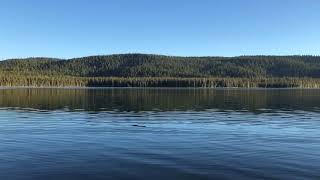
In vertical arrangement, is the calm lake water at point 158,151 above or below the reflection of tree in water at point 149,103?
below

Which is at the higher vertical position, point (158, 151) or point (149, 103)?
point (149, 103)

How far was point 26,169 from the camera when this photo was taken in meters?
30.8

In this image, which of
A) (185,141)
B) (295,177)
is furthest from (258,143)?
(295,177)

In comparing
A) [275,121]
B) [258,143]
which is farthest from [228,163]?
[275,121]

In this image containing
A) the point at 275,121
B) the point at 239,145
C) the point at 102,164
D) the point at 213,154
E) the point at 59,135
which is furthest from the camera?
the point at 275,121

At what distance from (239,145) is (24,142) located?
53.0ft

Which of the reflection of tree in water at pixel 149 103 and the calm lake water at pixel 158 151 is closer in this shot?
the calm lake water at pixel 158 151

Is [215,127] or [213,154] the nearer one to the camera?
[213,154]

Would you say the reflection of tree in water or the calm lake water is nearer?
the calm lake water

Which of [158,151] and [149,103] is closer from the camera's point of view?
[158,151]

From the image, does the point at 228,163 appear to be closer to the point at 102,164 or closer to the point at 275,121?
the point at 102,164

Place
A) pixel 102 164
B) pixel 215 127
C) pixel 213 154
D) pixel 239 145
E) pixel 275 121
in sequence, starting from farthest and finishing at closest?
1. pixel 275 121
2. pixel 215 127
3. pixel 239 145
4. pixel 213 154
5. pixel 102 164

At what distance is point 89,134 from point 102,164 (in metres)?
16.8

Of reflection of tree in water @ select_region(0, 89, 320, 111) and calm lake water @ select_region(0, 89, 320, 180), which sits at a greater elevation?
reflection of tree in water @ select_region(0, 89, 320, 111)
